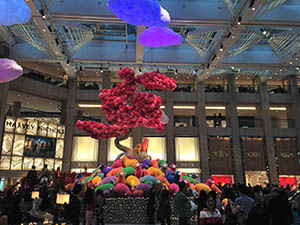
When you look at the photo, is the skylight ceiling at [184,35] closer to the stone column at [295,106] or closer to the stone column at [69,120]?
the stone column at [69,120]

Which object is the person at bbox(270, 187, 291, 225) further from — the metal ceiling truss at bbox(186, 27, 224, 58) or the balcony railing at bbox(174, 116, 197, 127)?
the balcony railing at bbox(174, 116, 197, 127)

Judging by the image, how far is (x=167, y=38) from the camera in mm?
8133

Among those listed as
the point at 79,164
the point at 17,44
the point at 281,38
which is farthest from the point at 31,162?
the point at 281,38

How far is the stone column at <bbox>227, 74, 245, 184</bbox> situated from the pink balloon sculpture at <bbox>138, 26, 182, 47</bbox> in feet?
42.3

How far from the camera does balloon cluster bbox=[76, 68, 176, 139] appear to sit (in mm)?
9422

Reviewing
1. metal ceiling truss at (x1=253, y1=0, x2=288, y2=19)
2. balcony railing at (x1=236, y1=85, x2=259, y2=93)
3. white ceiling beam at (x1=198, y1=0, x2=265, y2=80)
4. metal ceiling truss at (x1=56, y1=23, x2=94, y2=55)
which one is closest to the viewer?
metal ceiling truss at (x1=253, y1=0, x2=288, y2=19)

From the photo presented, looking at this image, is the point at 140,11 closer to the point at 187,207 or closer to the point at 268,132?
the point at 187,207

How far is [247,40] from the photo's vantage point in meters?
14.3

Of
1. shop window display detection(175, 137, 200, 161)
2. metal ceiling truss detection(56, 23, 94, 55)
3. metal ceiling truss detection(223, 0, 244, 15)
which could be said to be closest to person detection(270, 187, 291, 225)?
metal ceiling truss detection(223, 0, 244, 15)

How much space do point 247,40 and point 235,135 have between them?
758 centimetres

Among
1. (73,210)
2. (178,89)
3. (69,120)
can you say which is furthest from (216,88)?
(73,210)

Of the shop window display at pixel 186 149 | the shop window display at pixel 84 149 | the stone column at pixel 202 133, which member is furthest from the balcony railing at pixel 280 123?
the shop window display at pixel 84 149

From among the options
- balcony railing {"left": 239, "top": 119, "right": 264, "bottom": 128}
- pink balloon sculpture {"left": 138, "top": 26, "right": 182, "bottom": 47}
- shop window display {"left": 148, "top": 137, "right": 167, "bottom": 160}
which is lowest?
shop window display {"left": 148, "top": 137, "right": 167, "bottom": 160}

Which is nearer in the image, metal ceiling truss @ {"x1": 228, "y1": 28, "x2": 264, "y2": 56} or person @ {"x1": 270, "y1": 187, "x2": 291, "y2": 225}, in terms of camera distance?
person @ {"x1": 270, "y1": 187, "x2": 291, "y2": 225}
